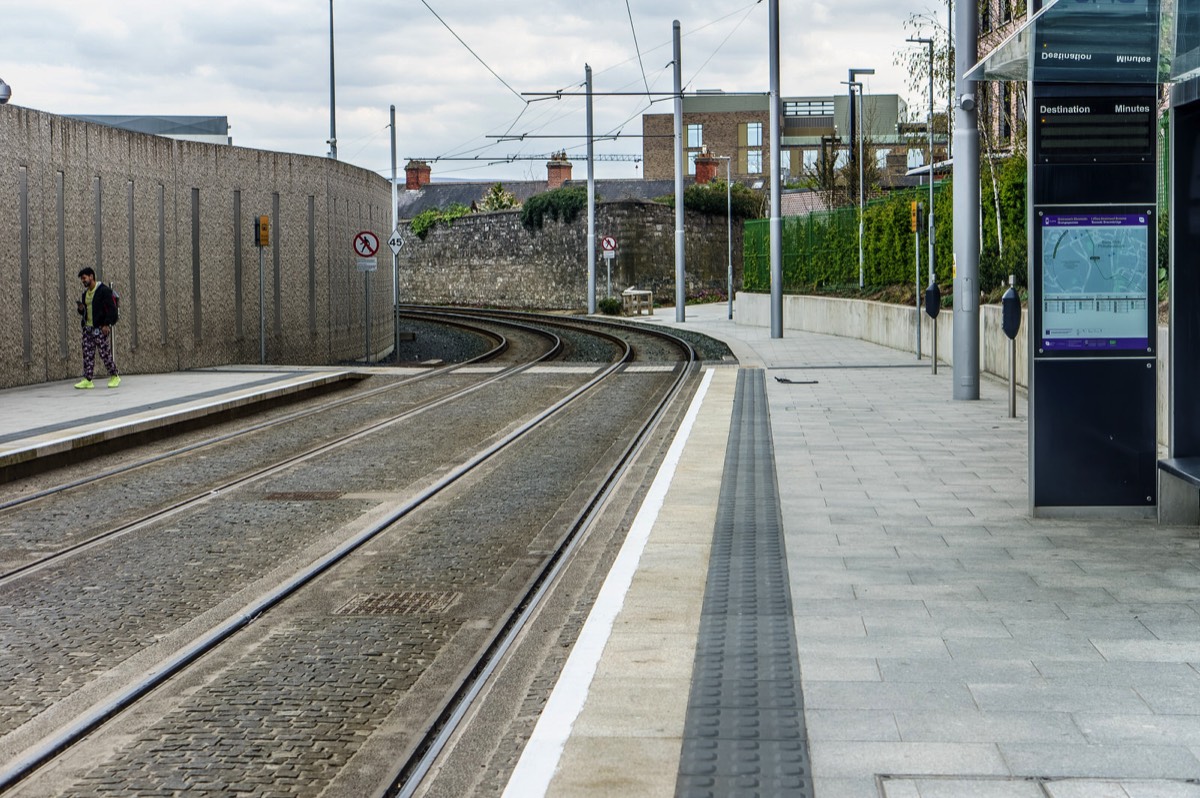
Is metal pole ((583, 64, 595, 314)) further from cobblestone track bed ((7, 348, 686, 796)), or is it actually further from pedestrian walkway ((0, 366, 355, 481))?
cobblestone track bed ((7, 348, 686, 796))

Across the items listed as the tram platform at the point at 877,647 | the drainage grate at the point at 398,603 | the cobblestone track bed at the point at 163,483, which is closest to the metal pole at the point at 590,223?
the cobblestone track bed at the point at 163,483

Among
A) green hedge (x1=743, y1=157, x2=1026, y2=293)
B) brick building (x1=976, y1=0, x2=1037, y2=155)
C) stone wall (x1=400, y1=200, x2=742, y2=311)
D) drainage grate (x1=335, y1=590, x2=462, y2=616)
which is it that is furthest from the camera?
stone wall (x1=400, y1=200, x2=742, y2=311)

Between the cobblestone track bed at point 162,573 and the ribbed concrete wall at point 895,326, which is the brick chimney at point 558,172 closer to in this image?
the ribbed concrete wall at point 895,326

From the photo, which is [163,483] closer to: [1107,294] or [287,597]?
[287,597]

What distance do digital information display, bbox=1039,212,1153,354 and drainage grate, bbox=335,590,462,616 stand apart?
12.4 feet

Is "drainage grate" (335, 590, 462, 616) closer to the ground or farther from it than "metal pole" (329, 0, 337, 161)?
closer to the ground

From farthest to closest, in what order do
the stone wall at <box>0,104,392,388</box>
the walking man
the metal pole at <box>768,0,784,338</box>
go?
the metal pole at <box>768,0,784,338</box>
the stone wall at <box>0,104,392,388</box>
the walking man

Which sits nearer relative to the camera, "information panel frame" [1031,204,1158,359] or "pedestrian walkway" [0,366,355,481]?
"information panel frame" [1031,204,1158,359]

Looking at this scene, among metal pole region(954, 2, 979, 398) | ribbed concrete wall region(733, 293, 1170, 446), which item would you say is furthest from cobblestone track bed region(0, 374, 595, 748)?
metal pole region(954, 2, 979, 398)

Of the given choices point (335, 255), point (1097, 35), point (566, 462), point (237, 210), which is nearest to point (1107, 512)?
point (1097, 35)

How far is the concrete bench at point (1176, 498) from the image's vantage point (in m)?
8.40

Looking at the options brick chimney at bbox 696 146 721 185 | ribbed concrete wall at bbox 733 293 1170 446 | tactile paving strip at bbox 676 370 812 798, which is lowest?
tactile paving strip at bbox 676 370 812 798

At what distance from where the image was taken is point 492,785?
14.3 ft

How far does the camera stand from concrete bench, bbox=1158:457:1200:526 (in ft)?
27.6
